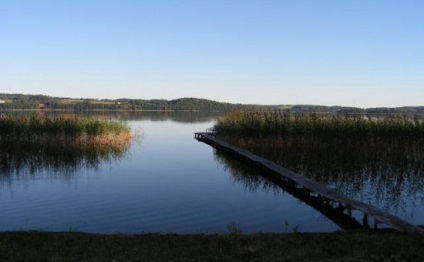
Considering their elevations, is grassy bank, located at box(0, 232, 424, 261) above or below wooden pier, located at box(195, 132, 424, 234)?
above

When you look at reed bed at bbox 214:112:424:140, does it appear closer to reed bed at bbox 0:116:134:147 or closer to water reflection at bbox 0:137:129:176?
water reflection at bbox 0:137:129:176

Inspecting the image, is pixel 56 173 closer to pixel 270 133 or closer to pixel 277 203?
pixel 277 203

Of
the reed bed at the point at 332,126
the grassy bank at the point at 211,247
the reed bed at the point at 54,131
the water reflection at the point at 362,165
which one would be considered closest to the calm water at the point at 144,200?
the water reflection at the point at 362,165

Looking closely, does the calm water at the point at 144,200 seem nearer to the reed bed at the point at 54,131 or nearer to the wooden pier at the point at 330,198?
the wooden pier at the point at 330,198

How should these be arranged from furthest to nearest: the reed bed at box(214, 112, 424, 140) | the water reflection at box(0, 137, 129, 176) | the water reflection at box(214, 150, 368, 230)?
the reed bed at box(214, 112, 424, 140) → the water reflection at box(0, 137, 129, 176) → the water reflection at box(214, 150, 368, 230)

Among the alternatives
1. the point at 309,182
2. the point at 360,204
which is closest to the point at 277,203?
the point at 309,182

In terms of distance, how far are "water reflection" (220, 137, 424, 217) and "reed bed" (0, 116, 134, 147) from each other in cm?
920

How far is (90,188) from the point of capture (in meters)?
15.3

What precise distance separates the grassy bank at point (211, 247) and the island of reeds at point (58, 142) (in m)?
13.1

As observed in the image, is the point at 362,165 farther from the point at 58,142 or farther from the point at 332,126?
the point at 58,142

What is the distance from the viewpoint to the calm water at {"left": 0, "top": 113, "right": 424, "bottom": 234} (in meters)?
10.7

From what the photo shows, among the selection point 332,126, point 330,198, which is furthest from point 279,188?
point 332,126

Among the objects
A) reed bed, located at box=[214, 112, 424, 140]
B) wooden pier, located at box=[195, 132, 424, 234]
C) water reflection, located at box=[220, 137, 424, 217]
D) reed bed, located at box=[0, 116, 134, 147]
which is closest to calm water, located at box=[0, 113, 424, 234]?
wooden pier, located at box=[195, 132, 424, 234]

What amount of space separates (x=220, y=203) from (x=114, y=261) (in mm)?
7047
